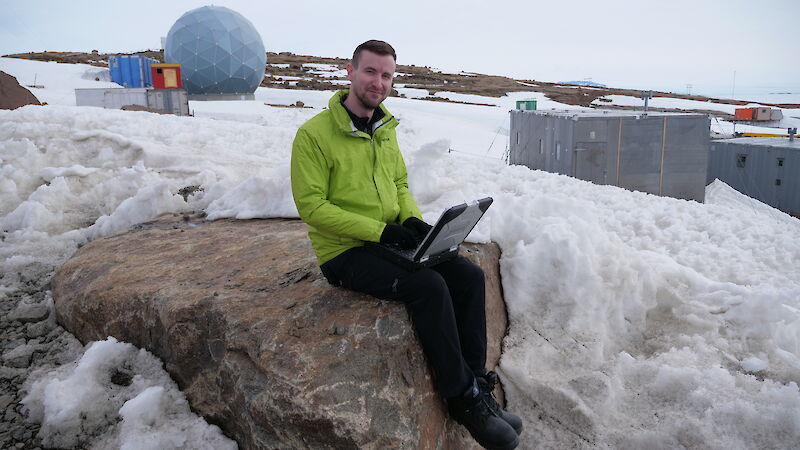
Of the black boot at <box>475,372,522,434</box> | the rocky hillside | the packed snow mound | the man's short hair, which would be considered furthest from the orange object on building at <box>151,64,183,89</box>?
the black boot at <box>475,372,522,434</box>

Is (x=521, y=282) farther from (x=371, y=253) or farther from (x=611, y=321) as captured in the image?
(x=371, y=253)

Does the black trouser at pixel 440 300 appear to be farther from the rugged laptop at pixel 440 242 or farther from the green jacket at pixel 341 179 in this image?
the green jacket at pixel 341 179

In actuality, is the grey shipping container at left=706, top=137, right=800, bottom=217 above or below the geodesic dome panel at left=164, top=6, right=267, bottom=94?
below

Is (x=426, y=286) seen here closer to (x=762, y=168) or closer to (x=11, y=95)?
(x=11, y=95)

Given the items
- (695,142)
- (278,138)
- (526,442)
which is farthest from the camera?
(695,142)

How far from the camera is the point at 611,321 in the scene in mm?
4223

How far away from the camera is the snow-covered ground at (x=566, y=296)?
3271 mm

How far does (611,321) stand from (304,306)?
A: 90.9 inches

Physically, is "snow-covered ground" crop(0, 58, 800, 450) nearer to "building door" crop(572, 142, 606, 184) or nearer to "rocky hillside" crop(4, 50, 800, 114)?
"building door" crop(572, 142, 606, 184)

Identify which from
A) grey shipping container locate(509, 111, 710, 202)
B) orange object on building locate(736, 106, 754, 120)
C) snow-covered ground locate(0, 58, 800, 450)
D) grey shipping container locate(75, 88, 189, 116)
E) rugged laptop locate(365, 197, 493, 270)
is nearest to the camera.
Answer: rugged laptop locate(365, 197, 493, 270)

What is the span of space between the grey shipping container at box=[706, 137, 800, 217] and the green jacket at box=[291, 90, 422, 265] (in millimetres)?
18454

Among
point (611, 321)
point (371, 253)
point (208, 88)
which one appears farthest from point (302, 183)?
point (208, 88)

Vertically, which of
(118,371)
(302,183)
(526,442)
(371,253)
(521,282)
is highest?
(302,183)

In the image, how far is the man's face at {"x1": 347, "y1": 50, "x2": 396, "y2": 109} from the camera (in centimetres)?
311
